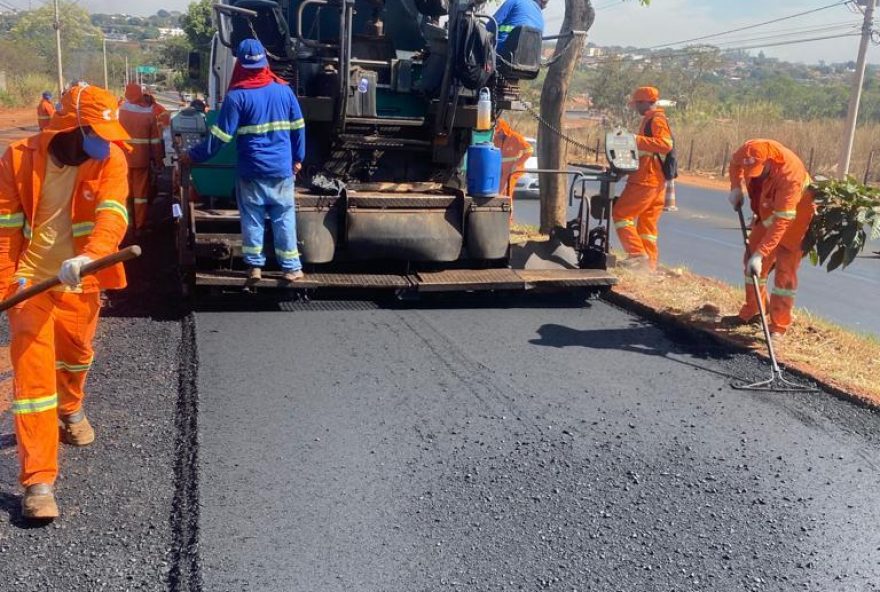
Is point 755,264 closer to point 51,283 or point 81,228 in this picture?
point 81,228

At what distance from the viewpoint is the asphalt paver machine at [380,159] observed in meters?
6.72

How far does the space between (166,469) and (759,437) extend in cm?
292

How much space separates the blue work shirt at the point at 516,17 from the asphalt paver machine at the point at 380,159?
0.50 ft

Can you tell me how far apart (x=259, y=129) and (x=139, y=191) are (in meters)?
3.64

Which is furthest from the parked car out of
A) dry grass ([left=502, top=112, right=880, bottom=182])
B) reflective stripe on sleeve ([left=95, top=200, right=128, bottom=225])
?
reflective stripe on sleeve ([left=95, top=200, right=128, bottom=225])

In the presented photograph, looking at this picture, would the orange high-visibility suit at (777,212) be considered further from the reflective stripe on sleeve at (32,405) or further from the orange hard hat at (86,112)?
the reflective stripe on sleeve at (32,405)

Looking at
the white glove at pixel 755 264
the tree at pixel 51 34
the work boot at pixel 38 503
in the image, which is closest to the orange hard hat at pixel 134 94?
the white glove at pixel 755 264

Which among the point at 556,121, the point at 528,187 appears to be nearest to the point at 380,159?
the point at 556,121

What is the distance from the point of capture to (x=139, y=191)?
932cm

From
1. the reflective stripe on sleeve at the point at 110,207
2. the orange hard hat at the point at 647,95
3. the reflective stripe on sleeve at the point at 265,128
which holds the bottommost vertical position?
the reflective stripe on sleeve at the point at 110,207

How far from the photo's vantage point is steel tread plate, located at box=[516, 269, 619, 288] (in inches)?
278

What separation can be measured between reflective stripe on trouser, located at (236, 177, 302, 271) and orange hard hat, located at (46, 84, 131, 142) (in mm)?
2564

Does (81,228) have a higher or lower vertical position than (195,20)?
lower

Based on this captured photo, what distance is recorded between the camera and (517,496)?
383 centimetres
